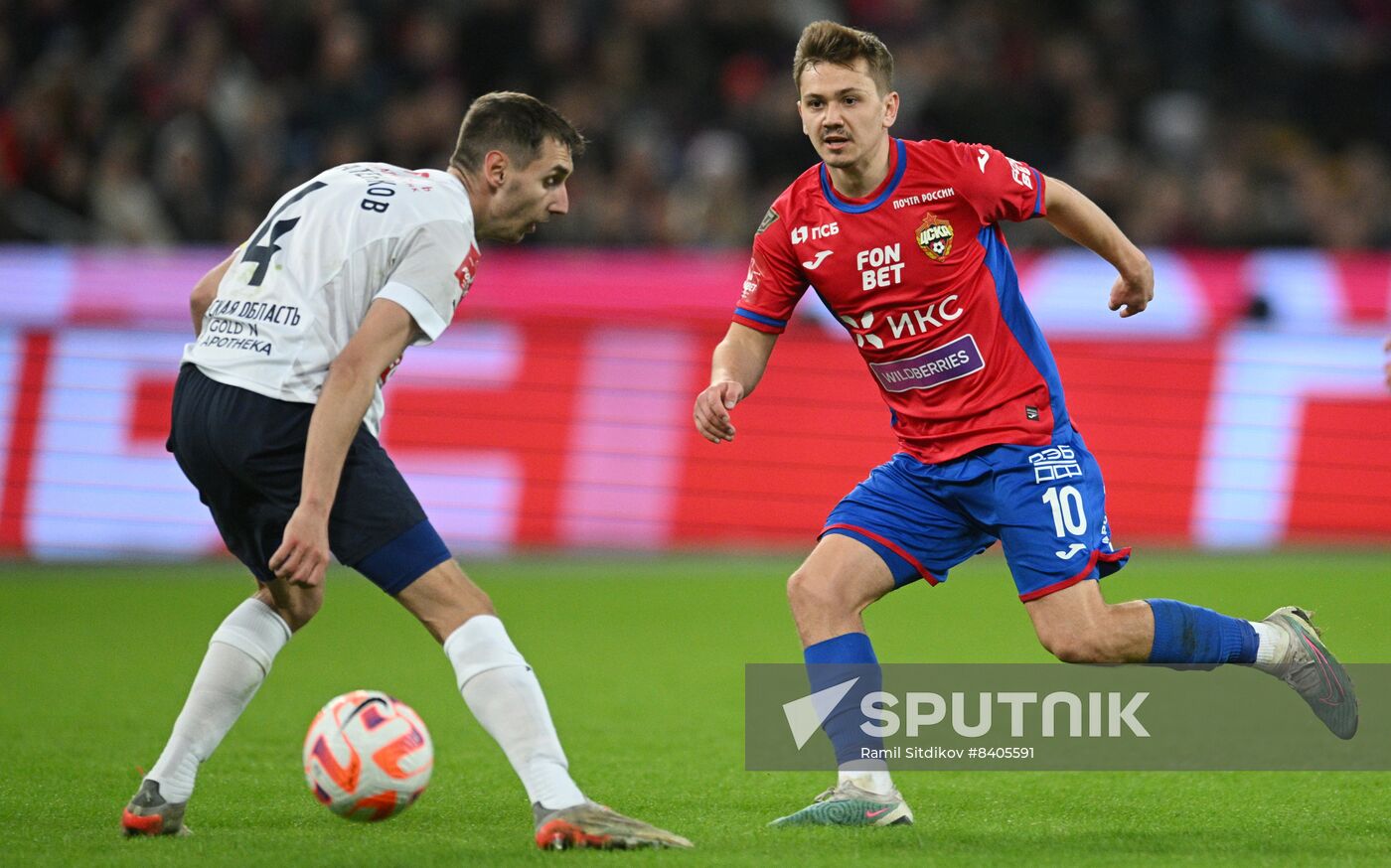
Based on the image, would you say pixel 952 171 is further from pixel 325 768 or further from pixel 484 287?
pixel 484 287

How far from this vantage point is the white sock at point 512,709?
489cm

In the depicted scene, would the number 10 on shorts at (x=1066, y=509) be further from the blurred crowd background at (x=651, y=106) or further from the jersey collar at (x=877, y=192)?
the blurred crowd background at (x=651, y=106)

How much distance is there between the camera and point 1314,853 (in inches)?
192

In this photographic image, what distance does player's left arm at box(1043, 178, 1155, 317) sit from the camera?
5695mm

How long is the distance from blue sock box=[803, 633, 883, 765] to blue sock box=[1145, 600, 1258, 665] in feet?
2.81

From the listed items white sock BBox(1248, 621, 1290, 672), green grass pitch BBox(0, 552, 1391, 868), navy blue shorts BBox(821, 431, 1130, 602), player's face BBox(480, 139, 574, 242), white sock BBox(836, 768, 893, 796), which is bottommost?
green grass pitch BBox(0, 552, 1391, 868)

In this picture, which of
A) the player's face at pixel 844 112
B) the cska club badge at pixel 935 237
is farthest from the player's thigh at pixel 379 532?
the cska club badge at pixel 935 237

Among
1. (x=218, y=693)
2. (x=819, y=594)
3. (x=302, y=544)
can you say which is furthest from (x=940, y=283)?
(x=218, y=693)

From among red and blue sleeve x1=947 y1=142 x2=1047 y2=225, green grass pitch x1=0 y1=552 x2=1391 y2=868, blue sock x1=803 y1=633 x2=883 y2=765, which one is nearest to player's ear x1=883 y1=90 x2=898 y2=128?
red and blue sleeve x1=947 y1=142 x2=1047 y2=225

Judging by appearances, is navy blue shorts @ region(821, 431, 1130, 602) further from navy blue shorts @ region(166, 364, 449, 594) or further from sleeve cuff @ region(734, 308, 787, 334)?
navy blue shorts @ region(166, 364, 449, 594)

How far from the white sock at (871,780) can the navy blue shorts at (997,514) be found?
630mm

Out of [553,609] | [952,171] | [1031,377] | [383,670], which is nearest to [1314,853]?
[1031,377]

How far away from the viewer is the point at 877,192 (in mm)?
5676

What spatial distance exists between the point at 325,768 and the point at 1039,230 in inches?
465
